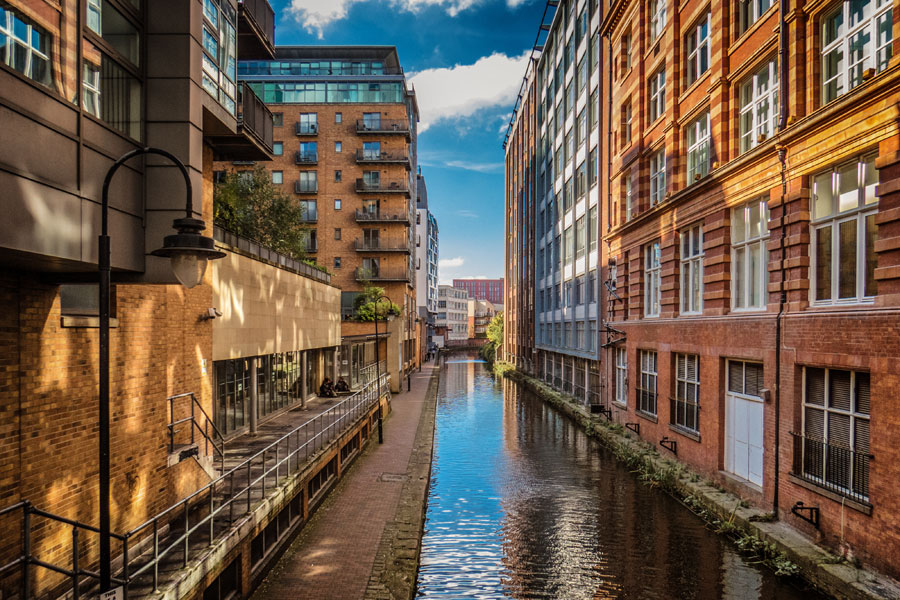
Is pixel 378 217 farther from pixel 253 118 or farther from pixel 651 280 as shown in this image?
pixel 253 118

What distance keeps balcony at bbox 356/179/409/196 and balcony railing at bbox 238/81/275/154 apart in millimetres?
35325

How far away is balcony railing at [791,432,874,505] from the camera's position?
385 inches

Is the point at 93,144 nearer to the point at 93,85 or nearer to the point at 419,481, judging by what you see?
the point at 93,85

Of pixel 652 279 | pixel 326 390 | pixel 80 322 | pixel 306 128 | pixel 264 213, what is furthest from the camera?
pixel 306 128

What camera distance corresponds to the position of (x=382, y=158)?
50344mm

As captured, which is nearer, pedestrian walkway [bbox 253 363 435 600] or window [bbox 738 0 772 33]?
pedestrian walkway [bbox 253 363 435 600]

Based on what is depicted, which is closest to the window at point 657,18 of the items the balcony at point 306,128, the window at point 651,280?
the window at point 651,280

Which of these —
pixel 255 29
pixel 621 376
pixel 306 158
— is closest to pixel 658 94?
pixel 621 376

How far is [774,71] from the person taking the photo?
1341cm

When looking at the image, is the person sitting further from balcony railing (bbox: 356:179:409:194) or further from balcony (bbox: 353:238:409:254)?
balcony railing (bbox: 356:179:409:194)

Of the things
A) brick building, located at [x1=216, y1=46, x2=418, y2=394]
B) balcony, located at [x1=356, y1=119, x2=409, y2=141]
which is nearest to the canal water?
brick building, located at [x1=216, y1=46, x2=418, y2=394]

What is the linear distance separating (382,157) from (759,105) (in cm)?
3956

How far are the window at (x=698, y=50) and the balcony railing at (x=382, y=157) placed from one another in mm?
34195

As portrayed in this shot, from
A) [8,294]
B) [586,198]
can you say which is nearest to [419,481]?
[8,294]
